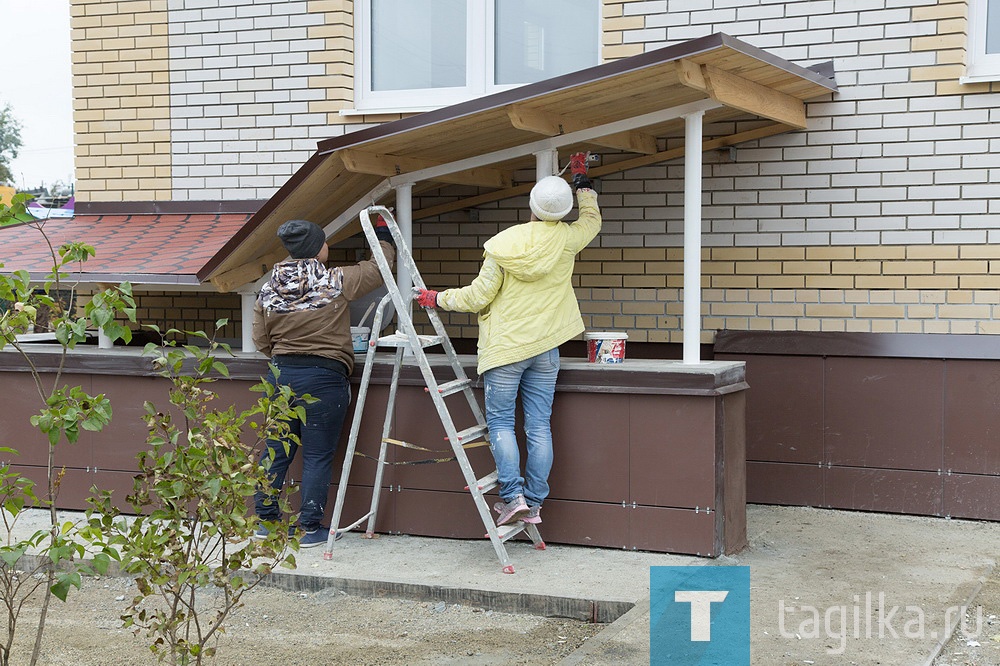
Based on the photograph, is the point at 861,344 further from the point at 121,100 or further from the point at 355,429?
the point at 121,100

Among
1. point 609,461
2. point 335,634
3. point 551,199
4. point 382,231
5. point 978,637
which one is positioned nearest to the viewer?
point 978,637

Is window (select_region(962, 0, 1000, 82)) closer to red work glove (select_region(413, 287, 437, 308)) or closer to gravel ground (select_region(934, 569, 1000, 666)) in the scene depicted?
gravel ground (select_region(934, 569, 1000, 666))

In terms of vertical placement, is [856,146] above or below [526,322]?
above

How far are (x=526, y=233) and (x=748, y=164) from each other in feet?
6.33

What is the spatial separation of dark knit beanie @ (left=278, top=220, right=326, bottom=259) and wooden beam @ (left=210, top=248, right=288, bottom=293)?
609mm

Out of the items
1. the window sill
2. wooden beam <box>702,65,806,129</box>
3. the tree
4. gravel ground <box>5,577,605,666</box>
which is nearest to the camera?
gravel ground <box>5,577,605,666</box>

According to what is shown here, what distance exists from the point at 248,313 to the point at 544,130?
2.15 metres

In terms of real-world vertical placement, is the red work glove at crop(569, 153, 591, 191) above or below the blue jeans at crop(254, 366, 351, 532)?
above

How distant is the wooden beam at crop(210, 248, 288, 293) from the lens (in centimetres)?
614

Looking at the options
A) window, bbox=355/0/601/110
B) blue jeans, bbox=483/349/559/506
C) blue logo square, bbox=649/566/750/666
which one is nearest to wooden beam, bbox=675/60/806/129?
window, bbox=355/0/601/110

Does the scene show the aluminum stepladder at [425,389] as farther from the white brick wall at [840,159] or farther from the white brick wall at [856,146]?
the white brick wall at [856,146]

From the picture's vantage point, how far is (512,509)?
5410mm

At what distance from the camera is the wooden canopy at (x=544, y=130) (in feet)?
16.6

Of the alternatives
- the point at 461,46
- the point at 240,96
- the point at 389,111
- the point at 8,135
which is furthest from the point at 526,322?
the point at 8,135
